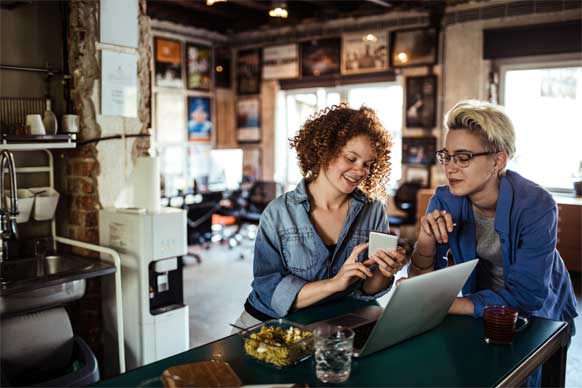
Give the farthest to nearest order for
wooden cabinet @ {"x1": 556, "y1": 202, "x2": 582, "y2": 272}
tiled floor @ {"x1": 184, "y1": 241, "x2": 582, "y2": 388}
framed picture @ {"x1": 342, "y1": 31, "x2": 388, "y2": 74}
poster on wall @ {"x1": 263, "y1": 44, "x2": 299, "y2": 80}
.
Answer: poster on wall @ {"x1": 263, "y1": 44, "x2": 299, "y2": 80}, framed picture @ {"x1": 342, "y1": 31, "x2": 388, "y2": 74}, wooden cabinet @ {"x1": 556, "y1": 202, "x2": 582, "y2": 272}, tiled floor @ {"x1": 184, "y1": 241, "x2": 582, "y2": 388}

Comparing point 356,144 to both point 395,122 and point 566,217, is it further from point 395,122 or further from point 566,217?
point 395,122

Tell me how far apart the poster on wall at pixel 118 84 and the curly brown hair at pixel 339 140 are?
1.56 meters

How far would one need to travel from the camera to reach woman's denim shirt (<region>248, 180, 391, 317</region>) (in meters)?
2.04

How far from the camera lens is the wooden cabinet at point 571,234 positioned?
236 inches

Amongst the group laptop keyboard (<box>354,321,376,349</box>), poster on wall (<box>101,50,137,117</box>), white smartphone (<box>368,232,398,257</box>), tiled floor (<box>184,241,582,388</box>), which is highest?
poster on wall (<box>101,50,137,117</box>)

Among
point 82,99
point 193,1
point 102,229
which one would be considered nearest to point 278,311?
point 102,229

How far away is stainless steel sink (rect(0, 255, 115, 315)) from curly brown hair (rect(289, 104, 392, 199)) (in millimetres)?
1381

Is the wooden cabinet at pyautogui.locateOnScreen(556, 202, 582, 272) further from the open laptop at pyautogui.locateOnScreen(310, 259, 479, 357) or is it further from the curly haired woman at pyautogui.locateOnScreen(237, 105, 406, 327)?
the open laptop at pyautogui.locateOnScreen(310, 259, 479, 357)

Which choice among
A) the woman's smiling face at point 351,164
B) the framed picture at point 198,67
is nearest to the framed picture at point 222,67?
the framed picture at point 198,67

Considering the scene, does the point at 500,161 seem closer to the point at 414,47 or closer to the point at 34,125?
the point at 34,125

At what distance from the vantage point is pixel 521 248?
1994 millimetres

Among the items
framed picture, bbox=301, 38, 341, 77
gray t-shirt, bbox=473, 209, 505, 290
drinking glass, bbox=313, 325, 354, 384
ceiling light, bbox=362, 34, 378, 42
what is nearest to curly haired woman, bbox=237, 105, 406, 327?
gray t-shirt, bbox=473, 209, 505, 290

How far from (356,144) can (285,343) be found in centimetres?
93

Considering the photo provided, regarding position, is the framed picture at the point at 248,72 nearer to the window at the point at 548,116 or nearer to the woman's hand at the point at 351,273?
the window at the point at 548,116
